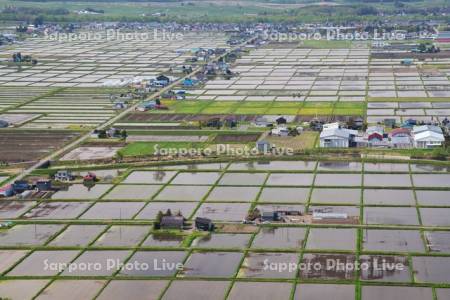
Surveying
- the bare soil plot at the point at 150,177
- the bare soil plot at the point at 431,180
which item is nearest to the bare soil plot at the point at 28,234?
the bare soil plot at the point at 150,177

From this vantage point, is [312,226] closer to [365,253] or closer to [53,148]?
[365,253]

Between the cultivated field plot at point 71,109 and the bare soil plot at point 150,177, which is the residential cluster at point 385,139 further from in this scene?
the cultivated field plot at point 71,109

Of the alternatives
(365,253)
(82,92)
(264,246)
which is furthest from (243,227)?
(82,92)

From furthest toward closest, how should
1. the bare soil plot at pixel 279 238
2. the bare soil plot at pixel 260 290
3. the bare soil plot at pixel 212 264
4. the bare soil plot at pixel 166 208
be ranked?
the bare soil plot at pixel 166 208 → the bare soil plot at pixel 279 238 → the bare soil plot at pixel 212 264 → the bare soil plot at pixel 260 290

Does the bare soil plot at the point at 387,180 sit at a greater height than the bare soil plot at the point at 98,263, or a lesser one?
greater

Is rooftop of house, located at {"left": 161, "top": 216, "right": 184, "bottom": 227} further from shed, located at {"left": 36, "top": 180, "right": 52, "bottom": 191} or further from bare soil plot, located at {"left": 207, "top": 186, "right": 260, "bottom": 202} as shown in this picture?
Result: shed, located at {"left": 36, "top": 180, "right": 52, "bottom": 191}
